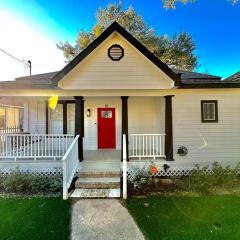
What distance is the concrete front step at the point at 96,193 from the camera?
6.77m

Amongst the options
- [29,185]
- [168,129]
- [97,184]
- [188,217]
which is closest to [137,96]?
[168,129]

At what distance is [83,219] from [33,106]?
7.42 metres

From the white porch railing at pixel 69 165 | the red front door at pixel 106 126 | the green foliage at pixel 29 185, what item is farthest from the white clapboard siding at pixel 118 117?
the green foliage at pixel 29 185

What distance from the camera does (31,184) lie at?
727 centimetres

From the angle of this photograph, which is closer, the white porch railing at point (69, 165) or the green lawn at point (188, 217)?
the green lawn at point (188, 217)

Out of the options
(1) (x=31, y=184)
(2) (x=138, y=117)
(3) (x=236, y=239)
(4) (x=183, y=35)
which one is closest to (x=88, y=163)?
(1) (x=31, y=184)

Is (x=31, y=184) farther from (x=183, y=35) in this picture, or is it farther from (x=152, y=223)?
(x=183, y=35)

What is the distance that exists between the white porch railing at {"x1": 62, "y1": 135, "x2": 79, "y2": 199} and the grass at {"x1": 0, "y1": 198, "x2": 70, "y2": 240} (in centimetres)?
44

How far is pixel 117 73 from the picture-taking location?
8.45m

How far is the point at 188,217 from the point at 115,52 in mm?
5818

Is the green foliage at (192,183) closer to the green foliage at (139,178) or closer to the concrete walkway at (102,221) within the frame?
the green foliage at (139,178)

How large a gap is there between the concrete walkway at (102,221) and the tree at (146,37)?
66.1 feet

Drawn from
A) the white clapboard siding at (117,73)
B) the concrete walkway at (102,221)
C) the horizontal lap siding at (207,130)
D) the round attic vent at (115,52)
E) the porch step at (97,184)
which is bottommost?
the concrete walkway at (102,221)

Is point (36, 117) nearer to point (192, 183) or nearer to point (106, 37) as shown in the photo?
point (106, 37)
